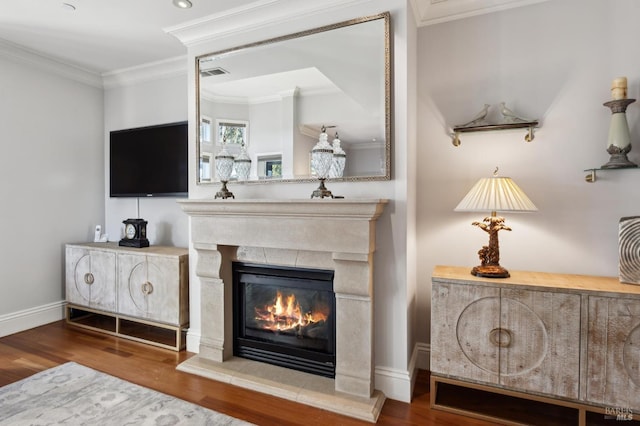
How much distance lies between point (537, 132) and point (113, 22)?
130 inches

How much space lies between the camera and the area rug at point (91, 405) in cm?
196

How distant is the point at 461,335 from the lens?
79.4 inches

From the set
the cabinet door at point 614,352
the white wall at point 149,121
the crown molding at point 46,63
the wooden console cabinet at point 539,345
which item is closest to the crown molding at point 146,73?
the white wall at point 149,121

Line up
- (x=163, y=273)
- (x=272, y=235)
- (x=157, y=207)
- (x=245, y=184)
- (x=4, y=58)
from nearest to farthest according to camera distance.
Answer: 1. (x=272, y=235)
2. (x=245, y=184)
3. (x=163, y=273)
4. (x=4, y=58)
5. (x=157, y=207)

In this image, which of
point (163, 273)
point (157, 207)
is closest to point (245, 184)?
point (163, 273)

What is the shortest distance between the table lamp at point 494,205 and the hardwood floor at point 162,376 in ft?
2.88

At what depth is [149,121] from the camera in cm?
371

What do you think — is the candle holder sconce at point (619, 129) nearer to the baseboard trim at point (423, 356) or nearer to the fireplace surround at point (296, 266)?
the fireplace surround at point (296, 266)

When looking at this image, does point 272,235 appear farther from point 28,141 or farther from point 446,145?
point 28,141

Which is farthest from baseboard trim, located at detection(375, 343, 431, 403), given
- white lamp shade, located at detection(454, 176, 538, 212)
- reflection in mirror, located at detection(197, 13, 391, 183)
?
reflection in mirror, located at detection(197, 13, 391, 183)

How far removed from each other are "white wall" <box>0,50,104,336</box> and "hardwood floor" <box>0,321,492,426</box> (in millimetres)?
405

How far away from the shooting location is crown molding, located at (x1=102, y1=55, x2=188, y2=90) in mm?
3498

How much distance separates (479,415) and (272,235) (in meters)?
1.65

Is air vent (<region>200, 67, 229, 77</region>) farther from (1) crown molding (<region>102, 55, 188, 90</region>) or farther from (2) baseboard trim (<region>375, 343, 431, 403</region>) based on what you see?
(2) baseboard trim (<region>375, 343, 431, 403</region>)
